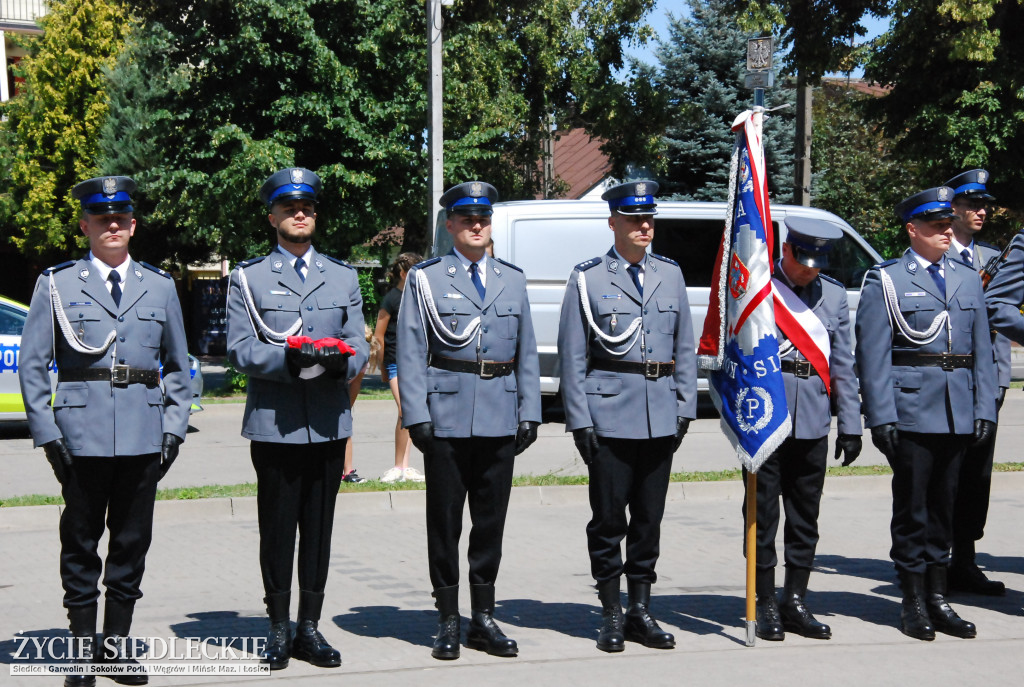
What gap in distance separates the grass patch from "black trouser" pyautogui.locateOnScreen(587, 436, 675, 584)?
107 inches

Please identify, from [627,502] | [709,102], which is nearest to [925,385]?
[627,502]

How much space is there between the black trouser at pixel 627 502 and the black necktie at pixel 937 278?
155 centimetres

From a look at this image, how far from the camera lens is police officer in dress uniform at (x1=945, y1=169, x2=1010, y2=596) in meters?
6.93

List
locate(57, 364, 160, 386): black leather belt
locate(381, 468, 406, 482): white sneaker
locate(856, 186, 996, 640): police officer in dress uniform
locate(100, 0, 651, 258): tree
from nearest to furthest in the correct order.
Result: locate(57, 364, 160, 386): black leather belt
locate(856, 186, 996, 640): police officer in dress uniform
locate(381, 468, 406, 482): white sneaker
locate(100, 0, 651, 258): tree

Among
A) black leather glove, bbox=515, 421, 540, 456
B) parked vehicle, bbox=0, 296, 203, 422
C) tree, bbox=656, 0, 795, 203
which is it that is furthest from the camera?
tree, bbox=656, 0, 795, 203

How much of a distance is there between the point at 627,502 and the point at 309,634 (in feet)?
5.26

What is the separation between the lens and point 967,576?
6.99 metres

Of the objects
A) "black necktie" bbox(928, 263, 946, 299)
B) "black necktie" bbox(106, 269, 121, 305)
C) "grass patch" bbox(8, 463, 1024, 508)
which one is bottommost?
"grass patch" bbox(8, 463, 1024, 508)

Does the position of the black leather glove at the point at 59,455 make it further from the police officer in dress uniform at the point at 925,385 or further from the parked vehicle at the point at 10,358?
the parked vehicle at the point at 10,358

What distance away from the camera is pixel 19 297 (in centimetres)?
3675

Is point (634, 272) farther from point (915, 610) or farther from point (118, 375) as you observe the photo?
point (118, 375)

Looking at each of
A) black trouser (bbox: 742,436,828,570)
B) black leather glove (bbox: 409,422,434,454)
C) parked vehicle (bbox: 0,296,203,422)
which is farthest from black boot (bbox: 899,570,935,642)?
parked vehicle (bbox: 0,296,203,422)

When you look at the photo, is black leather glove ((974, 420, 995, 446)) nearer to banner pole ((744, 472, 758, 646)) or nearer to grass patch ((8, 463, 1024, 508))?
banner pole ((744, 472, 758, 646))

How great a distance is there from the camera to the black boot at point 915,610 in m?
6.00
